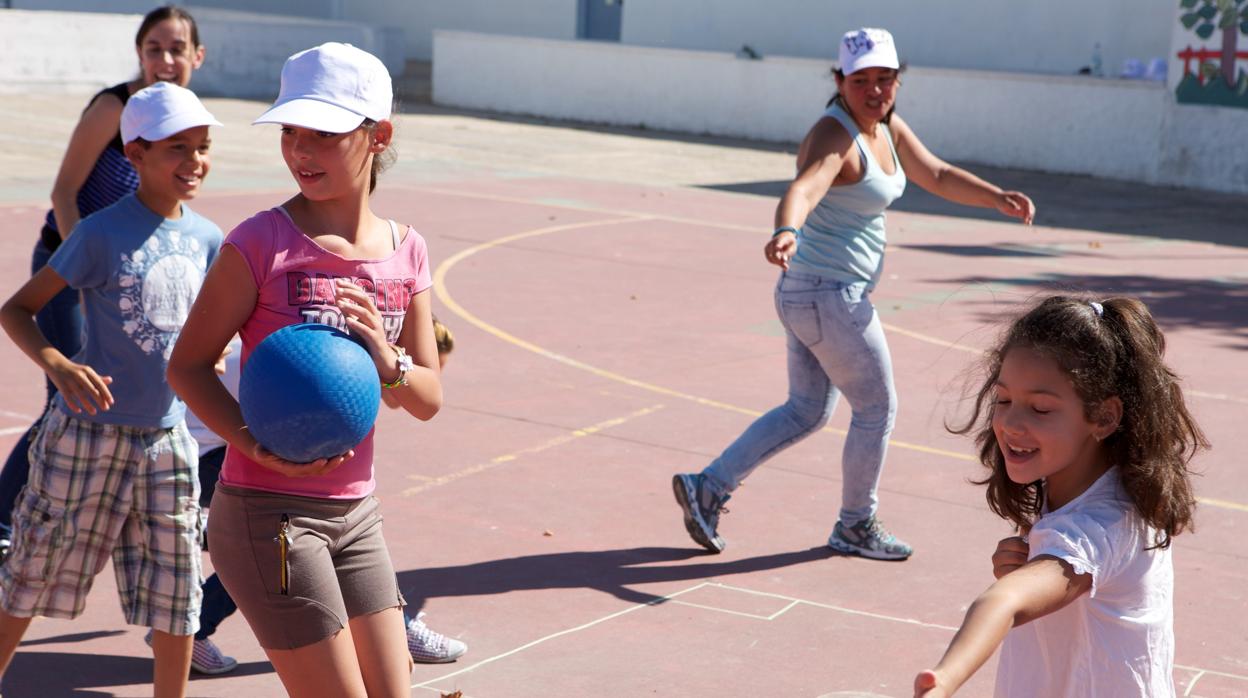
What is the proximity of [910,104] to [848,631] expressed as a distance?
22989mm

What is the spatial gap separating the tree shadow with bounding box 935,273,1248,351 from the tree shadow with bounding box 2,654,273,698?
7770 mm

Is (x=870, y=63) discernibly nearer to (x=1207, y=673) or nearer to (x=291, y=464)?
(x=1207, y=673)

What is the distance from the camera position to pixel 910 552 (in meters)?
6.07

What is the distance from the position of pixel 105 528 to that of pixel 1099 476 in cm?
265

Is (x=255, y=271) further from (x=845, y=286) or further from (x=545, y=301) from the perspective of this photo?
(x=545, y=301)

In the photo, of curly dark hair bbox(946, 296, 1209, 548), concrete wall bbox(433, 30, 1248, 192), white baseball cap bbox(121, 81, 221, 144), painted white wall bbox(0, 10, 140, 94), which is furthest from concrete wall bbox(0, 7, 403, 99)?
curly dark hair bbox(946, 296, 1209, 548)

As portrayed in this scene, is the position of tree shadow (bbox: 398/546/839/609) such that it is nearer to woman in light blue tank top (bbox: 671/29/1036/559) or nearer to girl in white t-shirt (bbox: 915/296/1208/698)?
woman in light blue tank top (bbox: 671/29/1036/559)

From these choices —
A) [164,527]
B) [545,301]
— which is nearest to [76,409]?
[164,527]

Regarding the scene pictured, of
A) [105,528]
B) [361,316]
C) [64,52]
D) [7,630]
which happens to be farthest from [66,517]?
[64,52]

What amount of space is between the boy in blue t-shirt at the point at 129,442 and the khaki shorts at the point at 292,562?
3.17 feet

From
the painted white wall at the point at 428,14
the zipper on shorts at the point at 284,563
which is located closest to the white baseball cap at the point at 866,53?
the zipper on shorts at the point at 284,563

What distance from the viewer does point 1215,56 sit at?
2292cm

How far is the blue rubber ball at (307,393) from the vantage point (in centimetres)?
293

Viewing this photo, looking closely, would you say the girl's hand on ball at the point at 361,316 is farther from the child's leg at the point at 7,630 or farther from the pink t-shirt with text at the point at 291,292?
the child's leg at the point at 7,630
